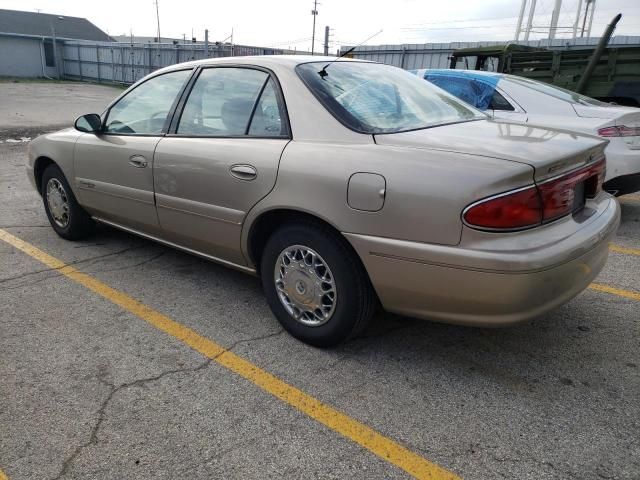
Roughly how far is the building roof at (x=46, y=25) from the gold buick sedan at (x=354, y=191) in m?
44.3

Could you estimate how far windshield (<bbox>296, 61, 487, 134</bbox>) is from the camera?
2777 millimetres

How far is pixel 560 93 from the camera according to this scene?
18.9ft

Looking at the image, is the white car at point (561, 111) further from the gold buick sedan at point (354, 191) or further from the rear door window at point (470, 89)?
the gold buick sedan at point (354, 191)

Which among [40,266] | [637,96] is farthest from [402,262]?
[637,96]

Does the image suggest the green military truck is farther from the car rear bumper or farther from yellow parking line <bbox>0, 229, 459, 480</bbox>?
yellow parking line <bbox>0, 229, 459, 480</bbox>

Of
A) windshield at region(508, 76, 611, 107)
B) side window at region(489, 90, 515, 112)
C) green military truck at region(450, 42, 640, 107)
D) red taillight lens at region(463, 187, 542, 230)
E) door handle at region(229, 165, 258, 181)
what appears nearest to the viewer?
red taillight lens at region(463, 187, 542, 230)

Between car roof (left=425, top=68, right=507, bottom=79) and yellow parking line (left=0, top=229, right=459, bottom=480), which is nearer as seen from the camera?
yellow parking line (left=0, top=229, right=459, bottom=480)

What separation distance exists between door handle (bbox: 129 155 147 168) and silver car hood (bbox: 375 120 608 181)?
1.82 metres

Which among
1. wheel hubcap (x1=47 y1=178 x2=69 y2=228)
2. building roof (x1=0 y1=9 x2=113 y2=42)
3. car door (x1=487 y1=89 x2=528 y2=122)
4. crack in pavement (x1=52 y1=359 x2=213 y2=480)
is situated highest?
building roof (x1=0 y1=9 x2=113 y2=42)

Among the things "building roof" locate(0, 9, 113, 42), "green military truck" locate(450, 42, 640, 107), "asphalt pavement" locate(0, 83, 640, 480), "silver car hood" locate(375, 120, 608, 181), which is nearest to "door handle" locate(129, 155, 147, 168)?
"asphalt pavement" locate(0, 83, 640, 480)

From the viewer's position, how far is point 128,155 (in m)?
3.70

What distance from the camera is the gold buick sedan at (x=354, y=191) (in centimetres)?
223

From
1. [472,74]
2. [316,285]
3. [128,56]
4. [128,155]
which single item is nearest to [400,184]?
[316,285]

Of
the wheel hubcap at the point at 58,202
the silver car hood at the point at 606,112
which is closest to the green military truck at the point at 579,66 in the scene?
the silver car hood at the point at 606,112
